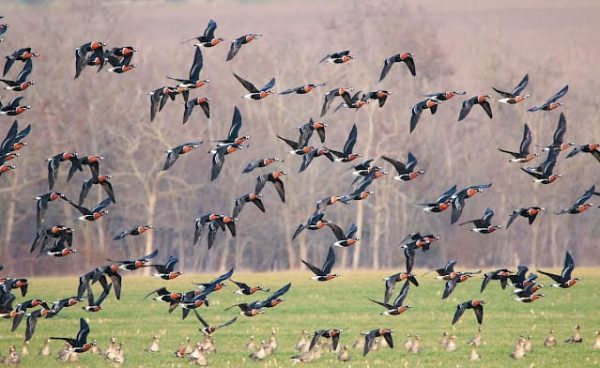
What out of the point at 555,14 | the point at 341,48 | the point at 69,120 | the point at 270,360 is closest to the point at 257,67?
the point at 341,48

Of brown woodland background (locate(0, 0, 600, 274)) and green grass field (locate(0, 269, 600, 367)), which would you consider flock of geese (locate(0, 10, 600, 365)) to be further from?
brown woodland background (locate(0, 0, 600, 274))

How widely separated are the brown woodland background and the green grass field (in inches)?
955

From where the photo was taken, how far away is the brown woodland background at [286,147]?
267 ft

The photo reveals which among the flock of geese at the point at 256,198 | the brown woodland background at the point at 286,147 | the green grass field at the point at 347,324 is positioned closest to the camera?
the flock of geese at the point at 256,198

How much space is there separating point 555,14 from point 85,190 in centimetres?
15473

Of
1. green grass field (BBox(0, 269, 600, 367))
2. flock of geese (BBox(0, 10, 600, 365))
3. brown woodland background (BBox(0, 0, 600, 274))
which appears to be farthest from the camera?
brown woodland background (BBox(0, 0, 600, 274))

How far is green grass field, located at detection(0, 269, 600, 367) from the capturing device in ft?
102

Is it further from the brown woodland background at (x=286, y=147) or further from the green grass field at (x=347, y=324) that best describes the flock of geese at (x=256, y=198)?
the brown woodland background at (x=286, y=147)

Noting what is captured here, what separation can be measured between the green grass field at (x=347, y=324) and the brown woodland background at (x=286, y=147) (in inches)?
955

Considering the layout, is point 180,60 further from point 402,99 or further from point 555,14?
point 555,14

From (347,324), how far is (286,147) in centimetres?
4691

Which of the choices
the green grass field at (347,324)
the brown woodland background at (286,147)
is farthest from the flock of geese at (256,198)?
the brown woodland background at (286,147)

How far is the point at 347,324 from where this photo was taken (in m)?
39.9

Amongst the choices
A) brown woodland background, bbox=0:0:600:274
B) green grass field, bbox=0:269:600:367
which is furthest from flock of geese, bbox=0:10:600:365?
brown woodland background, bbox=0:0:600:274
